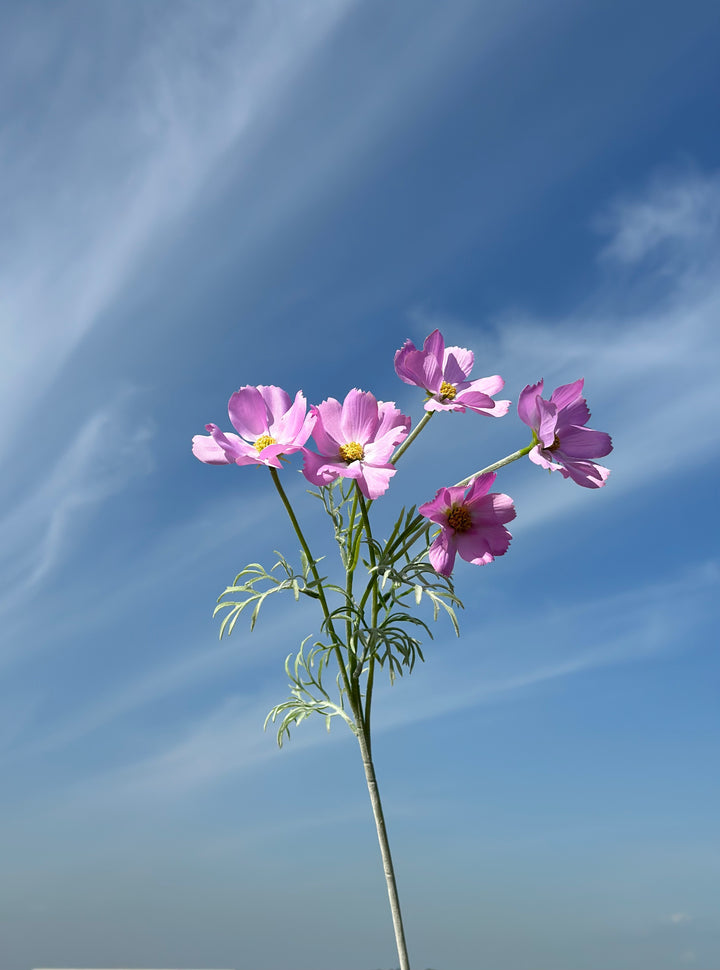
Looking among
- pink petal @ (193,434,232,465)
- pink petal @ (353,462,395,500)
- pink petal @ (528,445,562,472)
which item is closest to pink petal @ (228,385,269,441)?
pink petal @ (193,434,232,465)

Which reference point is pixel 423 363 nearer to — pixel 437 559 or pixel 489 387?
pixel 489 387

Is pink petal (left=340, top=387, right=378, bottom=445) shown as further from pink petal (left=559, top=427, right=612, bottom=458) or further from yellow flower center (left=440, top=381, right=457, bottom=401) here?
pink petal (left=559, top=427, right=612, bottom=458)

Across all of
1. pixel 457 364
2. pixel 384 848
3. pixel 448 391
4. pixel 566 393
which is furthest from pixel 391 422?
pixel 384 848

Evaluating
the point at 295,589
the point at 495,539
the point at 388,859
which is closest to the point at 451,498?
the point at 495,539

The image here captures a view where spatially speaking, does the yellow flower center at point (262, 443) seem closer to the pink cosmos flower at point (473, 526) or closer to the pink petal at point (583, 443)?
the pink cosmos flower at point (473, 526)

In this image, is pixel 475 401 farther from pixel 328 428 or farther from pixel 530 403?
pixel 328 428

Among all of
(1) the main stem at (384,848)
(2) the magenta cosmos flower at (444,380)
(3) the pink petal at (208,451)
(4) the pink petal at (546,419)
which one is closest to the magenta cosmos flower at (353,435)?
(2) the magenta cosmos flower at (444,380)

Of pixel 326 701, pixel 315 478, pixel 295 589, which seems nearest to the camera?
pixel 315 478
